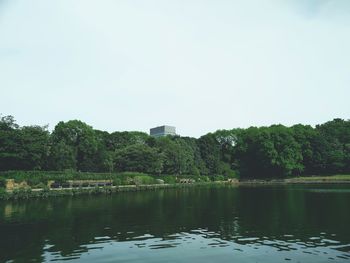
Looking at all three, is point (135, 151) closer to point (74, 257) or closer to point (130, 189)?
point (130, 189)

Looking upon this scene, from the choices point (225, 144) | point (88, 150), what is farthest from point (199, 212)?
point (225, 144)

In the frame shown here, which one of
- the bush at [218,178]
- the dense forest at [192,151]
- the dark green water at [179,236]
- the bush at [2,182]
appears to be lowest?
the dark green water at [179,236]

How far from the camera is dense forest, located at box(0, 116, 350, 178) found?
78194 millimetres

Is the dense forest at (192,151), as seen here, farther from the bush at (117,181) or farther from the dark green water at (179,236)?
the dark green water at (179,236)

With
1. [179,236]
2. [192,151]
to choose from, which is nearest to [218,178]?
[192,151]

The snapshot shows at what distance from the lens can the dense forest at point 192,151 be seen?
78.2 metres

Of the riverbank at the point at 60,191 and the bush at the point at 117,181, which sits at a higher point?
the bush at the point at 117,181

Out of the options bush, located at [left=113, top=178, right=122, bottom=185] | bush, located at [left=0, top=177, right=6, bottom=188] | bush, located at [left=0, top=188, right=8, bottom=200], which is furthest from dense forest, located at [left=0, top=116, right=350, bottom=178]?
bush, located at [left=0, top=188, right=8, bottom=200]

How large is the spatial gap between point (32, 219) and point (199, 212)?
14.5 metres

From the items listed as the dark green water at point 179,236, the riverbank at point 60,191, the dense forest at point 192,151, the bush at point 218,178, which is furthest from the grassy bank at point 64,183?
the bush at point 218,178

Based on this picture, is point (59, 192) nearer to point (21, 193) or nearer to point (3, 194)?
point (21, 193)

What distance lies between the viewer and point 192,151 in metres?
117

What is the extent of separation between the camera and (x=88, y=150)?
9938 centimetres

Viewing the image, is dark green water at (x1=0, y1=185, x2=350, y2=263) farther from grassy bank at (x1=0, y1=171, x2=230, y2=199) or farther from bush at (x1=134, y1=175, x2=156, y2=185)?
bush at (x1=134, y1=175, x2=156, y2=185)
